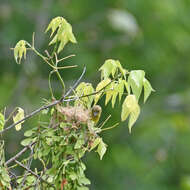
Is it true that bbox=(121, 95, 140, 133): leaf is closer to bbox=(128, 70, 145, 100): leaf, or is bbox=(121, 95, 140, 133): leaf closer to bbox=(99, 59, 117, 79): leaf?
bbox=(128, 70, 145, 100): leaf

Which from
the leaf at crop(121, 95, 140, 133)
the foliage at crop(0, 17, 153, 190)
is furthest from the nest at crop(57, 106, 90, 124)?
the leaf at crop(121, 95, 140, 133)

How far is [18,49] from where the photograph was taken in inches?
103

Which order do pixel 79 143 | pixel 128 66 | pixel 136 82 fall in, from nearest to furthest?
pixel 79 143
pixel 136 82
pixel 128 66

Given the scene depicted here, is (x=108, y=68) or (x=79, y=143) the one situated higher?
(x=108, y=68)

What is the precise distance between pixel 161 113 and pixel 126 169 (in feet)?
4.25

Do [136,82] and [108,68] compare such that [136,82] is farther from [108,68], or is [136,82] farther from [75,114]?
[75,114]

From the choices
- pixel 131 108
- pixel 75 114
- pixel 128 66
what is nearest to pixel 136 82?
pixel 131 108

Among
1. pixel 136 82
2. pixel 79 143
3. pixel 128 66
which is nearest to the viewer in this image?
pixel 79 143

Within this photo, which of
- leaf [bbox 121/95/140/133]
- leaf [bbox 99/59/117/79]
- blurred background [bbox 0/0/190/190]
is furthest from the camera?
blurred background [bbox 0/0/190/190]

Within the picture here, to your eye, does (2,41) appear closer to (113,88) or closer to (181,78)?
(181,78)

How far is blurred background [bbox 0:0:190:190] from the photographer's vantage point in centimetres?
905

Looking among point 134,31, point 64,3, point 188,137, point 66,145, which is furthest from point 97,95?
point 64,3

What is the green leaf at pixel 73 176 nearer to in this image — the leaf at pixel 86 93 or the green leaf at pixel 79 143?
the green leaf at pixel 79 143

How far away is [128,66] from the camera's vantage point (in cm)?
896
